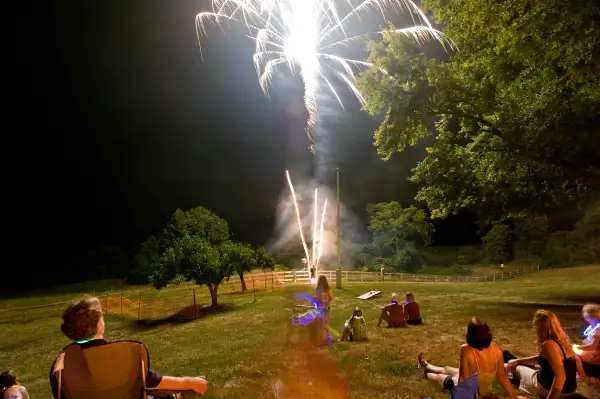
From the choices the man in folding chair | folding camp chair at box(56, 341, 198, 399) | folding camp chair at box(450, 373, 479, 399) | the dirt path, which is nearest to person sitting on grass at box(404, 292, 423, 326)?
the dirt path

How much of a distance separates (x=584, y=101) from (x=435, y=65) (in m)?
5.91

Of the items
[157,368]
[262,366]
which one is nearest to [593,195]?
[262,366]

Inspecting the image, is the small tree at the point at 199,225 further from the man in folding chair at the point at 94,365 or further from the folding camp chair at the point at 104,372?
the folding camp chair at the point at 104,372

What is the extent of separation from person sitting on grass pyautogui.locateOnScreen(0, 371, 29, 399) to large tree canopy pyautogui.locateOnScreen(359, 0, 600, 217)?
1534 cm

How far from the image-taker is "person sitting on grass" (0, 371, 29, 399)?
5.93 m

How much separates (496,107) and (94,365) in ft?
63.1

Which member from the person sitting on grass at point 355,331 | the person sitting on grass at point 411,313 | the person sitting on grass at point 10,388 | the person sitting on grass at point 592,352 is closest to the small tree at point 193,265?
the person sitting on grass at point 411,313

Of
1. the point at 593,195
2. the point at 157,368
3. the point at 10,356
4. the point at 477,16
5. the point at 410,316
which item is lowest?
the point at 10,356

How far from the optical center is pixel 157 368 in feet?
33.9

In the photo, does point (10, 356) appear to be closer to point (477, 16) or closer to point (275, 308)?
point (275, 308)

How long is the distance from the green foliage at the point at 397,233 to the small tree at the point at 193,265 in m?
32.5

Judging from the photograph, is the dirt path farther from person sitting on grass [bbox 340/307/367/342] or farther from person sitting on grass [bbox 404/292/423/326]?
person sitting on grass [bbox 404/292/423/326]

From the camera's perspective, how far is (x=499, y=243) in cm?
5788

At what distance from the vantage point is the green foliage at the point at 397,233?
53141mm
